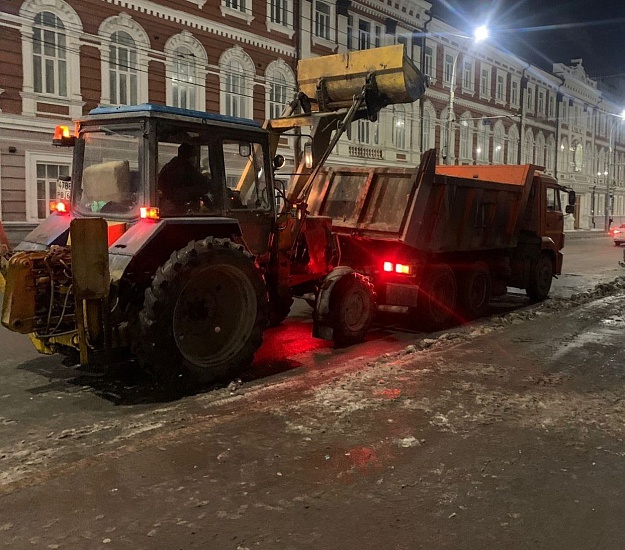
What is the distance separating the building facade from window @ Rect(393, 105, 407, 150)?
65mm

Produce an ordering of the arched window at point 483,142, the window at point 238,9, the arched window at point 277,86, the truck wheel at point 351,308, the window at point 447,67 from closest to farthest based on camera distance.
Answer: the truck wheel at point 351,308
the window at point 238,9
the arched window at point 277,86
the window at point 447,67
the arched window at point 483,142

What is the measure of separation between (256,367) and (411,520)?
3.73 meters

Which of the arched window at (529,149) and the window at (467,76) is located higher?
the window at (467,76)

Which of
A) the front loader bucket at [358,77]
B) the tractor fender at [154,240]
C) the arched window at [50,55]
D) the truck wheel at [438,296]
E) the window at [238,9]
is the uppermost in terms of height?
the window at [238,9]

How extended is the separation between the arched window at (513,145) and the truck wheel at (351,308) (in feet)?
125

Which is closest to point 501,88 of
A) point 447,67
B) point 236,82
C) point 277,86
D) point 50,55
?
point 447,67

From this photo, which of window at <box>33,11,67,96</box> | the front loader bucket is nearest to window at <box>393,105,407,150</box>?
window at <box>33,11,67,96</box>

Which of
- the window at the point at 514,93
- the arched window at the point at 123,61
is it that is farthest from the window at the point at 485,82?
the arched window at the point at 123,61

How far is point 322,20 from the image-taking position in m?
28.0

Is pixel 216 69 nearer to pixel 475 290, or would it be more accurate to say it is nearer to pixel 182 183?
pixel 475 290

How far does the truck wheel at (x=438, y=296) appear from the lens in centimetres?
988

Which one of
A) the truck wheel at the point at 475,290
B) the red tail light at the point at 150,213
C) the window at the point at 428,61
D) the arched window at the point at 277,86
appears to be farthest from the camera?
the window at the point at 428,61

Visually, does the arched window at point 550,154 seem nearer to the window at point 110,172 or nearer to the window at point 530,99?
the window at point 530,99

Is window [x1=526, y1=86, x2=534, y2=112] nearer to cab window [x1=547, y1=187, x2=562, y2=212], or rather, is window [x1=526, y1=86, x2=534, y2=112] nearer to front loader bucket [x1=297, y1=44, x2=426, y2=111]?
cab window [x1=547, y1=187, x2=562, y2=212]
